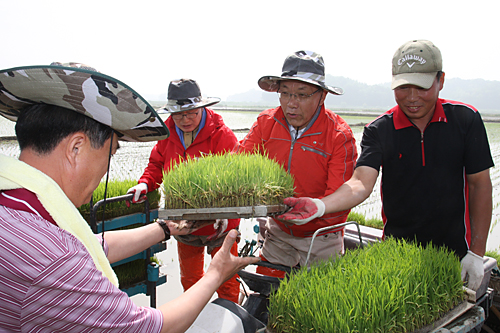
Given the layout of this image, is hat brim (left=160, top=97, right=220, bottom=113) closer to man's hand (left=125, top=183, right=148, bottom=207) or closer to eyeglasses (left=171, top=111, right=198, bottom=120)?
eyeglasses (left=171, top=111, right=198, bottom=120)

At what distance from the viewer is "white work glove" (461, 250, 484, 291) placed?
2002 mm

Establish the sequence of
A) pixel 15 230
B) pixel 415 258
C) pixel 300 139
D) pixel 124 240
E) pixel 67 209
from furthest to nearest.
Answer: pixel 300 139 → pixel 124 240 → pixel 415 258 → pixel 67 209 → pixel 15 230

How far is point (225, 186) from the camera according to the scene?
6.29 feet

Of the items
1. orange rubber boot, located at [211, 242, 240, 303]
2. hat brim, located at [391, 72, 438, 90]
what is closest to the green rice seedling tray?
hat brim, located at [391, 72, 438, 90]

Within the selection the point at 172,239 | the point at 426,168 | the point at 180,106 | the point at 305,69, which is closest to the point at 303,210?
the point at 426,168

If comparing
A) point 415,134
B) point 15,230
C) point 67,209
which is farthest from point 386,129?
point 15,230

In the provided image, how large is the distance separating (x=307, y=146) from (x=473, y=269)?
1286mm

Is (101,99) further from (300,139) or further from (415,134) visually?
(415,134)

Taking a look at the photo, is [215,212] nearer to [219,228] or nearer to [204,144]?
→ [219,228]

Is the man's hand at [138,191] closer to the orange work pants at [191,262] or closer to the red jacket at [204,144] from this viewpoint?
the red jacket at [204,144]

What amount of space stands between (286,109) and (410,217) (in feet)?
3.70

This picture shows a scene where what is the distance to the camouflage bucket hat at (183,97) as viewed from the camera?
3102mm

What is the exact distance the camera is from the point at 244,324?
1.40 m

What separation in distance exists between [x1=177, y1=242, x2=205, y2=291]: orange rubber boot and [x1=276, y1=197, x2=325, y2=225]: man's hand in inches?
58.0
